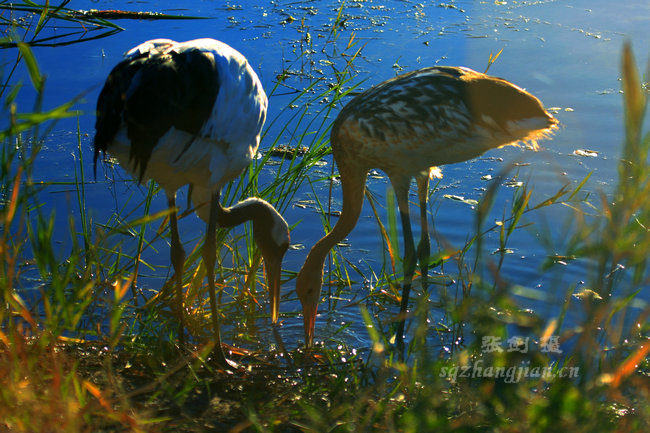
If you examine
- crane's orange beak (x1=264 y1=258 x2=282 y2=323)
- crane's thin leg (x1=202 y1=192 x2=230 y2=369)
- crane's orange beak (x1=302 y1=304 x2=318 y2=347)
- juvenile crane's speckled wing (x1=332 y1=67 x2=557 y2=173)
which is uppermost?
juvenile crane's speckled wing (x1=332 y1=67 x2=557 y2=173)

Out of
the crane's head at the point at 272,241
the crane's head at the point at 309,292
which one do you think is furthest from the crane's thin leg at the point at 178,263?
the crane's head at the point at 309,292

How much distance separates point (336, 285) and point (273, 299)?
0.66 meters

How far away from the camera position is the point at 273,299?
4.16m

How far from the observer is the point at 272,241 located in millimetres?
4172

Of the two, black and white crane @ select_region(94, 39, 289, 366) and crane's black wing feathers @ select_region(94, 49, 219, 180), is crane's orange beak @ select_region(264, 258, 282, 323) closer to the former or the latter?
black and white crane @ select_region(94, 39, 289, 366)

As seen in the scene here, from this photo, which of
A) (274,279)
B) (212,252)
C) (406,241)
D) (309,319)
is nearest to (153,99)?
(212,252)

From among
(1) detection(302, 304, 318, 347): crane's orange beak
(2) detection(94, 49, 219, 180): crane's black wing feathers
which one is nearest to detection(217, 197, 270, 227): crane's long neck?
(1) detection(302, 304, 318, 347): crane's orange beak

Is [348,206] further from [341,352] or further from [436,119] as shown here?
[341,352]

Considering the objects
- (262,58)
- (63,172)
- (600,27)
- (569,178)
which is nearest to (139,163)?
(63,172)

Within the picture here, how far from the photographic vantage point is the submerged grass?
1632 mm

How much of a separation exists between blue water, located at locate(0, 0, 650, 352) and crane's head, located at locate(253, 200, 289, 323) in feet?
0.78

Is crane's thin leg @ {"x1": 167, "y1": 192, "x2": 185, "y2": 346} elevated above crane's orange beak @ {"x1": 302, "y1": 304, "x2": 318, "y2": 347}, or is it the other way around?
crane's thin leg @ {"x1": 167, "y1": 192, "x2": 185, "y2": 346}

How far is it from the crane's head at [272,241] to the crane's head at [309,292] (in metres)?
0.15

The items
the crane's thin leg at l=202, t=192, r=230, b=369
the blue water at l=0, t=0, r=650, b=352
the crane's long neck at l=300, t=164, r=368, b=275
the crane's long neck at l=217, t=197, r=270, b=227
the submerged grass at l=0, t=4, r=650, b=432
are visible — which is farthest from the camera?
the blue water at l=0, t=0, r=650, b=352
